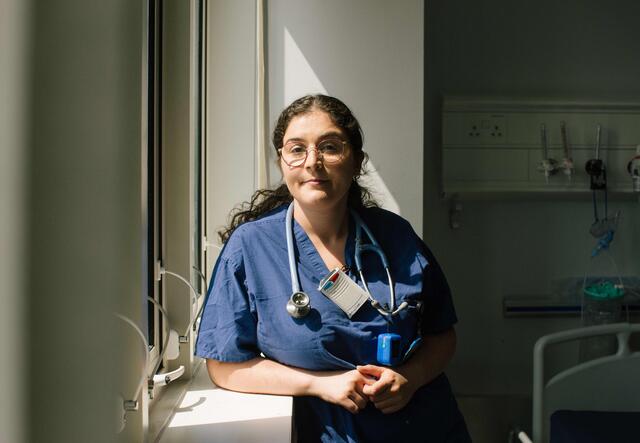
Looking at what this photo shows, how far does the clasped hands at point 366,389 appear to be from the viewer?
1235mm

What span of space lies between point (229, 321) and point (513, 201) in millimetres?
1907

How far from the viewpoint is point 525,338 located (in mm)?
2844

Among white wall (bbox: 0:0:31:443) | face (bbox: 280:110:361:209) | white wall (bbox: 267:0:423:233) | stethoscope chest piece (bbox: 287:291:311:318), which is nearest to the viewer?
white wall (bbox: 0:0:31:443)

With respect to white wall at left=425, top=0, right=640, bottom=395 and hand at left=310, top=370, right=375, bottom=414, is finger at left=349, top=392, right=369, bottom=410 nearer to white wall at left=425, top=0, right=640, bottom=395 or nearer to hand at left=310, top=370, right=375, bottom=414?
hand at left=310, top=370, right=375, bottom=414

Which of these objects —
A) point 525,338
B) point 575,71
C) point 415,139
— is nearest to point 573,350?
point 525,338

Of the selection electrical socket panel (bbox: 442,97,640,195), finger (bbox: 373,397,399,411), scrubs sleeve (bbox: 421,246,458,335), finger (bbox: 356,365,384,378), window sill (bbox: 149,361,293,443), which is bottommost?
window sill (bbox: 149,361,293,443)

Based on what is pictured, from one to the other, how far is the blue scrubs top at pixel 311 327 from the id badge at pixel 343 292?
0.02 meters

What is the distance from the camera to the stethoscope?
1.26m

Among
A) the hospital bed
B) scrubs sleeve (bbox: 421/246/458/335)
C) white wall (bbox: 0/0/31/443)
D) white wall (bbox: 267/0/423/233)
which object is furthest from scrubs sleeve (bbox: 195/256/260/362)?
the hospital bed

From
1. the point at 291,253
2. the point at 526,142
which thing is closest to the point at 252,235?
the point at 291,253

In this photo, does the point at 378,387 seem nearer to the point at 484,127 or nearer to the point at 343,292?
the point at 343,292

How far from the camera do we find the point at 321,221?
1.42 metres

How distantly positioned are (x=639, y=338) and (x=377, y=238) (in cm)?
195

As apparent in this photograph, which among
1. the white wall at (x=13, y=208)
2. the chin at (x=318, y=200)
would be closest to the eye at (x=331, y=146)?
the chin at (x=318, y=200)
